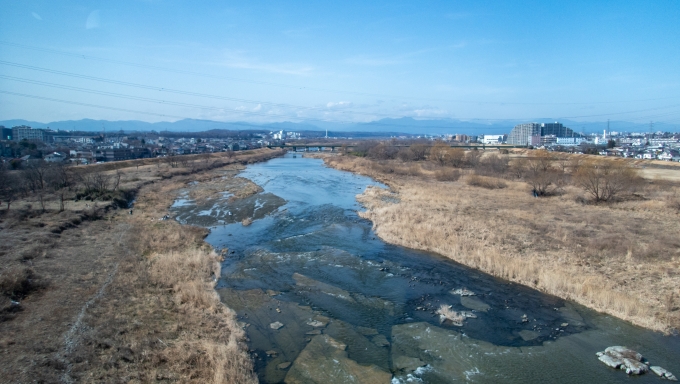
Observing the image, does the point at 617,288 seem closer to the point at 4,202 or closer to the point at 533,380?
the point at 533,380

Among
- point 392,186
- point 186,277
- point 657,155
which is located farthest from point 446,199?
point 657,155

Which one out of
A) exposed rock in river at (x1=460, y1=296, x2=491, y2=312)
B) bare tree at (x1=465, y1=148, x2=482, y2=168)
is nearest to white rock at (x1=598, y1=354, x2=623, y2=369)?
exposed rock in river at (x1=460, y1=296, x2=491, y2=312)

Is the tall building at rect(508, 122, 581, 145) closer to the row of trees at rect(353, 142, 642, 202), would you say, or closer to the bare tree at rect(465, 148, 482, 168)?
the bare tree at rect(465, 148, 482, 168)

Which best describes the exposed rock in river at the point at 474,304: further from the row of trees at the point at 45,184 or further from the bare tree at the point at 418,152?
the bare tree at the point at 418,152

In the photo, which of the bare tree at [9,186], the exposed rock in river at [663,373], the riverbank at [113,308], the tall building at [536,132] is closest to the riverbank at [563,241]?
the exposed rock in river at [663,373]

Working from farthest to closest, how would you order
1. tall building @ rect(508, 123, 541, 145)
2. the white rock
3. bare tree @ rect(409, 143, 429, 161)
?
1. tall building @ rect(508, 123, 541, 145)
2. bare tree @ rect(409, 143, 429, 161)
3. the white rock

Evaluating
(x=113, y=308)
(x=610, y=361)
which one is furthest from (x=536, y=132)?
(x=113, y=308)

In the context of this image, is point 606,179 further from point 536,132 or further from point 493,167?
point 536,132
